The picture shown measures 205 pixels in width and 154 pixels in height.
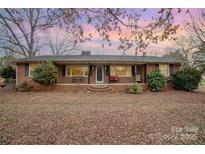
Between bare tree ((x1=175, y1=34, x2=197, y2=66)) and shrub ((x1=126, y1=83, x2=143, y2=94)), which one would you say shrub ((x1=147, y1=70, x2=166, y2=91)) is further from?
bare tree ((x1=175, y1=34, x2=197, y2=66))

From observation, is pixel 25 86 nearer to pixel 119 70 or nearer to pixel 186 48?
pixel 119 70

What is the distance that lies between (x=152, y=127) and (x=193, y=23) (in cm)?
1375

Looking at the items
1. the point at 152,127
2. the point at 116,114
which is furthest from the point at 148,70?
the point at 152,127

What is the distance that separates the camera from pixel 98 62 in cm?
1736

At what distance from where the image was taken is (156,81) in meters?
16.1

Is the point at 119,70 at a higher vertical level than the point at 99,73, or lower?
higher

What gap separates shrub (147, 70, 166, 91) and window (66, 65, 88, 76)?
5.26m

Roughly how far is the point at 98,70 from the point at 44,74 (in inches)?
191

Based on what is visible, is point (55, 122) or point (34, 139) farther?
point (55, 122)

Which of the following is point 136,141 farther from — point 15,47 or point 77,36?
point 15,47

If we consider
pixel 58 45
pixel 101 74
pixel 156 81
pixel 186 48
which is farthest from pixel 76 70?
pixel 186 48

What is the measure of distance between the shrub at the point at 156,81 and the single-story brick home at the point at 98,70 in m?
1.42

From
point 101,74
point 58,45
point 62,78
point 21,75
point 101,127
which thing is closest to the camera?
point 101,127

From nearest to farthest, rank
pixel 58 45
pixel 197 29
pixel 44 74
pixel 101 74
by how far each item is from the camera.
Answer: pixel 44 74 < pixel 197 29 < pixel 101 74 < pixel 58 45
